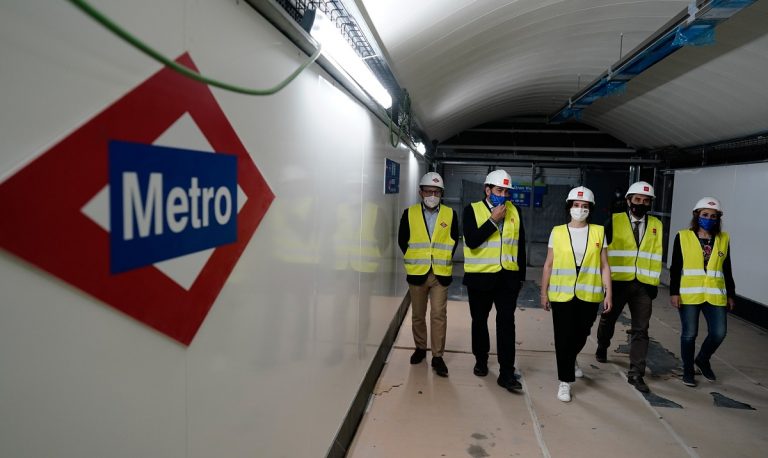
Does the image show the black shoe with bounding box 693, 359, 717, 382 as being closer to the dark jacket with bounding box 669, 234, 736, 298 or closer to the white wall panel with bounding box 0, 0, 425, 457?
the dark jacket with bounding box 669, 234, 736, 298

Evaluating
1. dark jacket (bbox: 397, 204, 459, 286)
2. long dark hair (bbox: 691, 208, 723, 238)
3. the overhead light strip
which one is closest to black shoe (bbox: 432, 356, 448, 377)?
dark jacket (bbox: 397, 204, 459, 286)

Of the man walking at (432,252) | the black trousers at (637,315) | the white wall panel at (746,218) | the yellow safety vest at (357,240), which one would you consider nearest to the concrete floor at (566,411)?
the black trousers at (637,315)

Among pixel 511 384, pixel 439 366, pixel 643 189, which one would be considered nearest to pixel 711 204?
pixel 643 189

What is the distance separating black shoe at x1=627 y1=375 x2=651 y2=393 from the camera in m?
→ 3.88


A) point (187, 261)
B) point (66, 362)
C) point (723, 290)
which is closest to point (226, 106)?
point (187, 261)

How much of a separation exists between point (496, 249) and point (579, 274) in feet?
2.23

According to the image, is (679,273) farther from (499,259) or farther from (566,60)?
(566,60)

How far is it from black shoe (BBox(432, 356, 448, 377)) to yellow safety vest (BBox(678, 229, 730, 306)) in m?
2.21

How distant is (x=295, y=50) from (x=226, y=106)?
629 mm

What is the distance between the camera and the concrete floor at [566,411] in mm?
2994

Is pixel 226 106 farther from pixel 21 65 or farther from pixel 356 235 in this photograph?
pixel 356 235

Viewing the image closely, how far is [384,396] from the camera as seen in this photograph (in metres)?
3.67

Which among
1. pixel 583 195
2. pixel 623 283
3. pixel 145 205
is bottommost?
pixel 623 283

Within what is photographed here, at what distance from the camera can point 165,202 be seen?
0.99 metres
